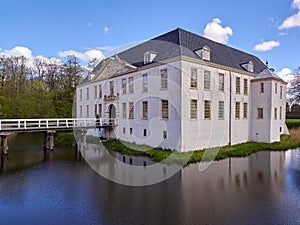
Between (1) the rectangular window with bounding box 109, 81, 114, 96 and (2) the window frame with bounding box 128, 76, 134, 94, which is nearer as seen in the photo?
(2) the window frame with bounding box 128, 76, 134, 94

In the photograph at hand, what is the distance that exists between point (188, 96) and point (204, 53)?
3.23 m

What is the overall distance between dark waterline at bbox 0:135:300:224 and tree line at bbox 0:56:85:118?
18888mm

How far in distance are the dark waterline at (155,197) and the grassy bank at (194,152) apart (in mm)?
1574

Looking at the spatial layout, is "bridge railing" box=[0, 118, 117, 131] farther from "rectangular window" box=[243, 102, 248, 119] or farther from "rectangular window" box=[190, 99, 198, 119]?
"rectangular window" box=[243, 102, 248, 119]

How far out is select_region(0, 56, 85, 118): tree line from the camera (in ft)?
92.8

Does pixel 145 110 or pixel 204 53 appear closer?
pixel 204 53

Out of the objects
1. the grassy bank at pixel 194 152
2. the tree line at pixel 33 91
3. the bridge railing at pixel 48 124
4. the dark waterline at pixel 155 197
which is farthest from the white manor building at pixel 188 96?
the tree line at pixel 33 91

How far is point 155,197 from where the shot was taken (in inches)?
282

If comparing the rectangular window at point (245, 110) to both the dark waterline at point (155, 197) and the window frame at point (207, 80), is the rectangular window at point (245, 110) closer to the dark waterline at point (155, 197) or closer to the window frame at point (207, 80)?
the window frame at point (207, 80)

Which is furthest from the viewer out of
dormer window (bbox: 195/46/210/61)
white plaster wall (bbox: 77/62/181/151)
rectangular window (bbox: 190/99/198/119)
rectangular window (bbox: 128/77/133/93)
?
rectangular window (bbox: 128/77/133/93)

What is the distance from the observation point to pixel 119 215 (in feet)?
19.3

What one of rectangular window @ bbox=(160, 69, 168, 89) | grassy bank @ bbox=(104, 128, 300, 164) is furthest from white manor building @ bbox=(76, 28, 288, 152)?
grassy bank @ bbox=(104, 128, 300, 164)

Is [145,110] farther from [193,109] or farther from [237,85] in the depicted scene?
[237,85]

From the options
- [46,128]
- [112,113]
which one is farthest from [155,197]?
[112,113]
